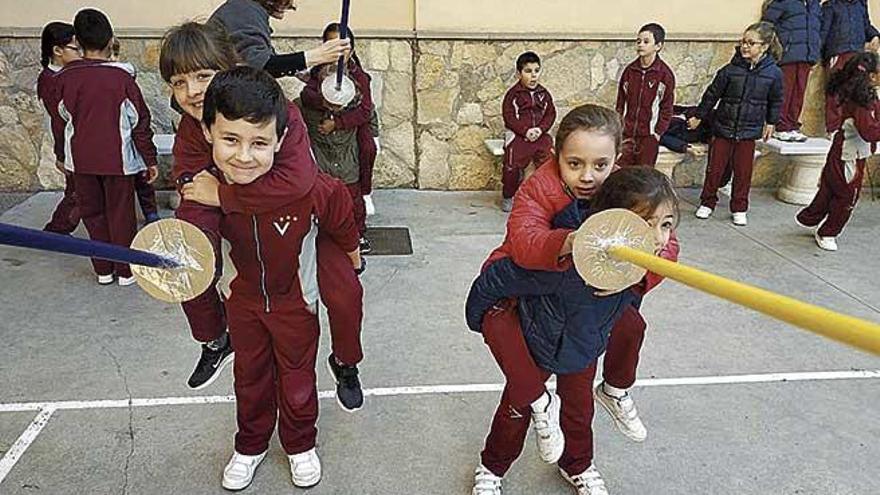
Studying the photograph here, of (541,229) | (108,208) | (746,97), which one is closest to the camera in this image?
(541,229)

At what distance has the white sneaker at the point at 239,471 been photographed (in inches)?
83.4

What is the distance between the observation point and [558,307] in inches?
68.0

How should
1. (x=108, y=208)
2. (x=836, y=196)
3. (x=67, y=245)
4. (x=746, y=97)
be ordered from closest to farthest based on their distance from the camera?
(x=67, y=245), (x=108, y=208), (x=836, y=196), (x=746, y=97)

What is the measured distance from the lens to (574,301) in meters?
1.71

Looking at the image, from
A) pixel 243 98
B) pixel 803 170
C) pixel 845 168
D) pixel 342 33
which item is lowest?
pixel 803 170

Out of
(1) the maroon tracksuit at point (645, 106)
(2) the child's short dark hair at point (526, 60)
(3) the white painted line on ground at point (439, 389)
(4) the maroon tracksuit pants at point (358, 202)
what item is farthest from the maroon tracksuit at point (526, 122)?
(3) the white painted line on ground at point (439, 389)

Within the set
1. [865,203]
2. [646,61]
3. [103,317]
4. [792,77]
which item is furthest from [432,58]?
[865,203]

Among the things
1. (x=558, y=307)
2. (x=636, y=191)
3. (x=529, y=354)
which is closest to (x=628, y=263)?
(x=636, y=191)

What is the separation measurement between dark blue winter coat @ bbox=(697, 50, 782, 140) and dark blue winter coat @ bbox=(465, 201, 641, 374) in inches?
139

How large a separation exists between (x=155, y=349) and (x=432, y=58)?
10.6 feet

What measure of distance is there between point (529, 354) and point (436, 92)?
13.1 ft

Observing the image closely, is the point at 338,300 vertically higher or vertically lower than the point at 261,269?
lower

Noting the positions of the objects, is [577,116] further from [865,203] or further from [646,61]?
[865,203]

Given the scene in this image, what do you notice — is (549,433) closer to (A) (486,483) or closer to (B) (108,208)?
(A) (486,483)
